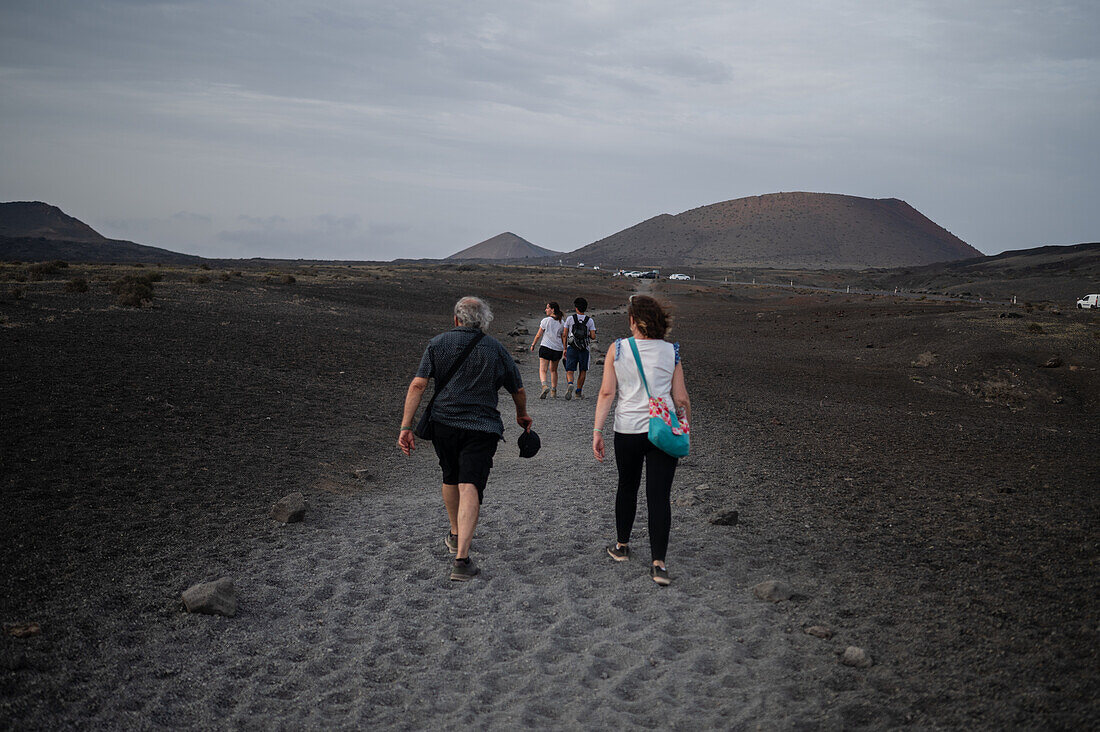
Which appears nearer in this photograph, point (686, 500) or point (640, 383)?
Result: point (640, 383)

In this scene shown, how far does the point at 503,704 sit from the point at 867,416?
10201 millimetres

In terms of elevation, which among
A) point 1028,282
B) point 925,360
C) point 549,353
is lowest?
point 925,360

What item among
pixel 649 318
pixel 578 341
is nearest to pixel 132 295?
pixel 578 341

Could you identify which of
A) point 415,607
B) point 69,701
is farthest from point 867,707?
point 69,701

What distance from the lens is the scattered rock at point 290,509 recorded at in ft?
20.5

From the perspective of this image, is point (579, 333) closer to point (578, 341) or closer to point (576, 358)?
point (578, 341)

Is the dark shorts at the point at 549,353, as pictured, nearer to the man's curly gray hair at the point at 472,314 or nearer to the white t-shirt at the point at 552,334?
the white t-shirt at the point at 552,334

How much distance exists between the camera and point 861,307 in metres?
38.1

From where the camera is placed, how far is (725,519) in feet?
20.3

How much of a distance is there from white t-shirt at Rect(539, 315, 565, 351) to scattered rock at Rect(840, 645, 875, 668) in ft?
27.9

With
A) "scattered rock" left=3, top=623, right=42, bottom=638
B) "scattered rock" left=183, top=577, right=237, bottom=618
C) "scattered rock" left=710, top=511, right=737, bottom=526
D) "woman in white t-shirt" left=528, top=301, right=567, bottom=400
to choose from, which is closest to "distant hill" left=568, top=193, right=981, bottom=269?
"woman in white t-shirt" left=528, top=301, right=567, bottom=400

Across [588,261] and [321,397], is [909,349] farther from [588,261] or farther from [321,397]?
[588,261]

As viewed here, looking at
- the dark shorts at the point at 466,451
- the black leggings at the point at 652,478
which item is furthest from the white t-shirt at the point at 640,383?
the dark shorts at the point at 466,451

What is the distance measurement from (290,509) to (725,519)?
12.5 ft
